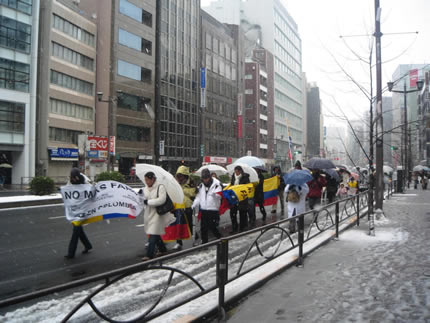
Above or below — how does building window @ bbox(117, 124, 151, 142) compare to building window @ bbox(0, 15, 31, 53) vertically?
below

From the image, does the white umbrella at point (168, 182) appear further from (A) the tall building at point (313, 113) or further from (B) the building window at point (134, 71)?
(A) the tall building at point (313, 113)

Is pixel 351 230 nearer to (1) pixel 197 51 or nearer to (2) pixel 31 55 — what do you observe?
(2) pixel 31 55

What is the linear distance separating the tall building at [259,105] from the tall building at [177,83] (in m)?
20.9

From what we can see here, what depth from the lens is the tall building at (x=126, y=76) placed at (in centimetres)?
4888

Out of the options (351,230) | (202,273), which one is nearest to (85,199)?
(202,273)

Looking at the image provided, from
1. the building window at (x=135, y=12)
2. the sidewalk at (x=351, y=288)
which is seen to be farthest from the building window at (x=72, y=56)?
the sidewalk at (x=351, y=288)

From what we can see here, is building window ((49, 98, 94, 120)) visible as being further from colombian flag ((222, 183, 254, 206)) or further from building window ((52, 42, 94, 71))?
colombian flag ((222, 183, 254, 206))

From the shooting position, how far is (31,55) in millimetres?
38344

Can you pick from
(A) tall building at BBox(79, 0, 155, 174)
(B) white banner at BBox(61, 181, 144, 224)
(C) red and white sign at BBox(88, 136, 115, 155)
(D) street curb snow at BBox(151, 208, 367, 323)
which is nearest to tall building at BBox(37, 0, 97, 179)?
(A) tall building at BBox(79, 0, 155, 174)

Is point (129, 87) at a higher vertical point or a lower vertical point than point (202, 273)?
higher

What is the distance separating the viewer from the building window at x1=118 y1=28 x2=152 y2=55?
50.7 m

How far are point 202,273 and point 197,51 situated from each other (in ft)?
206

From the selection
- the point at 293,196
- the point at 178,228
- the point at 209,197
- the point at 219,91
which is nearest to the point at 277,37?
the point at 219,91

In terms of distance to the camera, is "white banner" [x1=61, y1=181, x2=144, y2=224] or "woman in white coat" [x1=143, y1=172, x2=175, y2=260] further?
"white banner" [x1=61, y1=181, x2=144, y2=224]
